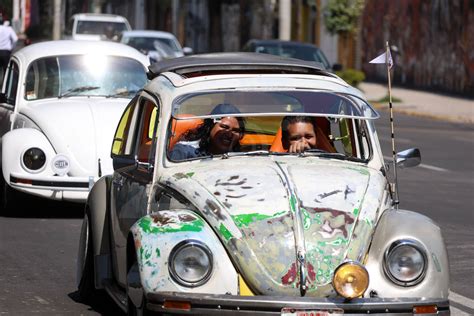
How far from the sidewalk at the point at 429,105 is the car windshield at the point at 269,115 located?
834 inches

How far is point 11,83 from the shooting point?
14.2 metres

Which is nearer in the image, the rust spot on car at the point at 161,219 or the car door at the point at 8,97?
the rust spot on car at the point at 161,219

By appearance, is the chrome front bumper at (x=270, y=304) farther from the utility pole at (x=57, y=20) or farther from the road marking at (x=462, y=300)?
the utility pole at (x=57, y=20)

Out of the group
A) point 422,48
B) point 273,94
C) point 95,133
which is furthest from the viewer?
point 422,48

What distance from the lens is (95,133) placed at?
12.6m

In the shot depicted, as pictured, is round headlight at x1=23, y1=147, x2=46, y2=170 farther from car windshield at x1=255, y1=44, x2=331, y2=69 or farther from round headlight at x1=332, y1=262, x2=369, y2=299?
car windshield at x1=255, y1=44, x2=331, y2=69

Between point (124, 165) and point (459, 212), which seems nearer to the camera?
point (124, 165)

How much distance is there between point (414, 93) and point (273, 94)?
31.4 metres

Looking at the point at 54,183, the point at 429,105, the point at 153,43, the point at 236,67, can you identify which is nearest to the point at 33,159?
the point at 54,183

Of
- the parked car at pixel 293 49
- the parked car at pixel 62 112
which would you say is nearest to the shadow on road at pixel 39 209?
the parked car at pixel 62 112

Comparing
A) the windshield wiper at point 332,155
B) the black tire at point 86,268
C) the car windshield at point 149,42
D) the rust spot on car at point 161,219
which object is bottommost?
the car windshield at point 149,42

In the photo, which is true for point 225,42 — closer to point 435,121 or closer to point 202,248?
point 435,121

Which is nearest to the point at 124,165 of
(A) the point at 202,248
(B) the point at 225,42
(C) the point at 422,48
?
(A) the point at 202,248

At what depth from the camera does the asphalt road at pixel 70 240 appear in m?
8.68
